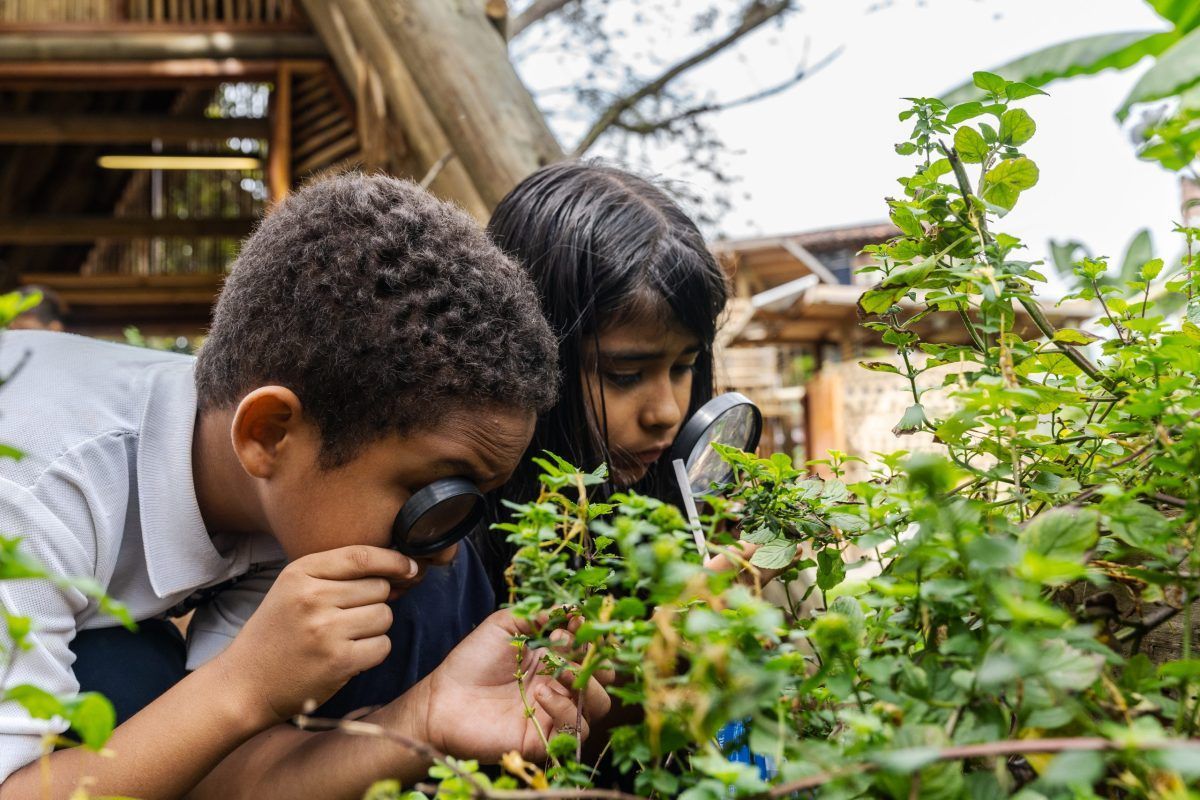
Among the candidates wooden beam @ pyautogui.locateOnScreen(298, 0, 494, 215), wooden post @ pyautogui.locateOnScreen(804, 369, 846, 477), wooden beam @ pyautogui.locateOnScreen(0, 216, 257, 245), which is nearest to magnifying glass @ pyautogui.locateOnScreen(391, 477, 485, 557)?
wooden beam @ pyautogui.locateOnScreen(298, 0, 494, 215)

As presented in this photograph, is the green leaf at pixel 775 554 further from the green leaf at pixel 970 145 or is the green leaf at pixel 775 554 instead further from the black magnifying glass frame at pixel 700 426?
the black magnifying glass frame at pixel 700 426

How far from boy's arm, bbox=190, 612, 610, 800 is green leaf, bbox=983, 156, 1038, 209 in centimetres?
65

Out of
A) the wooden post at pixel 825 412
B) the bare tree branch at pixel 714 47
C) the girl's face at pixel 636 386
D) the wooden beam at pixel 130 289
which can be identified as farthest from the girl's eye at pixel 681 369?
the wooden beam at pixel 130 289

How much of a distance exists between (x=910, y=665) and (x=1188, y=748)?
20 centimetres

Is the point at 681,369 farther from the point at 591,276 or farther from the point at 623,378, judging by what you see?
the point at 591,276

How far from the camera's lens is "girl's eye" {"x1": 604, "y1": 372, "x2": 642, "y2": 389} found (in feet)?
6.20

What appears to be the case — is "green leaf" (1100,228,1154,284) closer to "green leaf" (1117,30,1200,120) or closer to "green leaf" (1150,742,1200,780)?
"green leaf" (1117,30,1200,120)

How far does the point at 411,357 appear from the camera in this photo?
129 centimetres

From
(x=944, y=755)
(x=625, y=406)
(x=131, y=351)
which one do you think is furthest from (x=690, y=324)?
(x=944, y=755)

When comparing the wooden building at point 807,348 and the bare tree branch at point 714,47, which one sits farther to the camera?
the bare tree branch at point 714,47

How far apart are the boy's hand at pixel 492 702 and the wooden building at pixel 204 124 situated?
212cm

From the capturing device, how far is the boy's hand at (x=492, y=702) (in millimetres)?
1171

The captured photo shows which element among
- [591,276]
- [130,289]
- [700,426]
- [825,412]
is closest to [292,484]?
[700,426]

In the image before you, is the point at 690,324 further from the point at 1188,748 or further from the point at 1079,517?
the point at 1188,748
